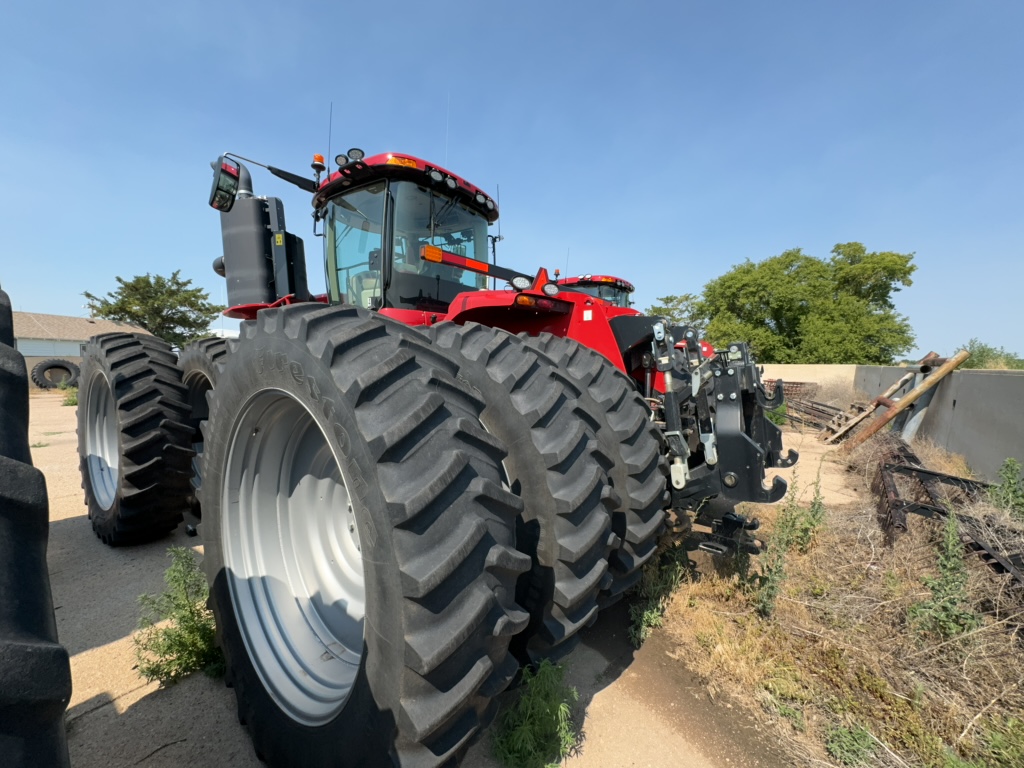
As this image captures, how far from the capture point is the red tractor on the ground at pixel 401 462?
120 cm

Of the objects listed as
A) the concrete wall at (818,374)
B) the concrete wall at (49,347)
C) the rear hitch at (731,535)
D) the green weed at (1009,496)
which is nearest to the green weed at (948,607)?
the rear hitch at (731,535)

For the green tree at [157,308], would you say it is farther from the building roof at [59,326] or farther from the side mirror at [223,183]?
the side mirror at [223,183]

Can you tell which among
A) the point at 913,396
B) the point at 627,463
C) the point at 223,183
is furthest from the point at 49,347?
the point at 913,396

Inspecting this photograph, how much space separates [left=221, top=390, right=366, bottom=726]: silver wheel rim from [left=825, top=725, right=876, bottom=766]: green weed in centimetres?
194

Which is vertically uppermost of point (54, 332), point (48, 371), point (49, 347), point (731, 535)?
point (731, 535)

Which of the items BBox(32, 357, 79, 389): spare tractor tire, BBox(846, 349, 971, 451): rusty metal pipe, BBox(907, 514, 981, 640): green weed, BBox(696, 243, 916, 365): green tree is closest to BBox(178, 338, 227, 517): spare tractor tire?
BBox(907, 514, 981, 640): green weed

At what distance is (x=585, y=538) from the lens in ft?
5.66

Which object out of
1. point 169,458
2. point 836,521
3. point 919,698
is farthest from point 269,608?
point 836,521

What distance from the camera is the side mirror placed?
310 centimetres

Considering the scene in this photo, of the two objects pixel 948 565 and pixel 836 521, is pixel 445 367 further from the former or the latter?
pixel 836 521

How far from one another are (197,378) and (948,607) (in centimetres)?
481

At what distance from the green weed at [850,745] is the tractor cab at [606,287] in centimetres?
744

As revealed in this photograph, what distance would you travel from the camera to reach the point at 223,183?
311cm

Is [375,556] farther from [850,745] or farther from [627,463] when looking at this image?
[850,745]
